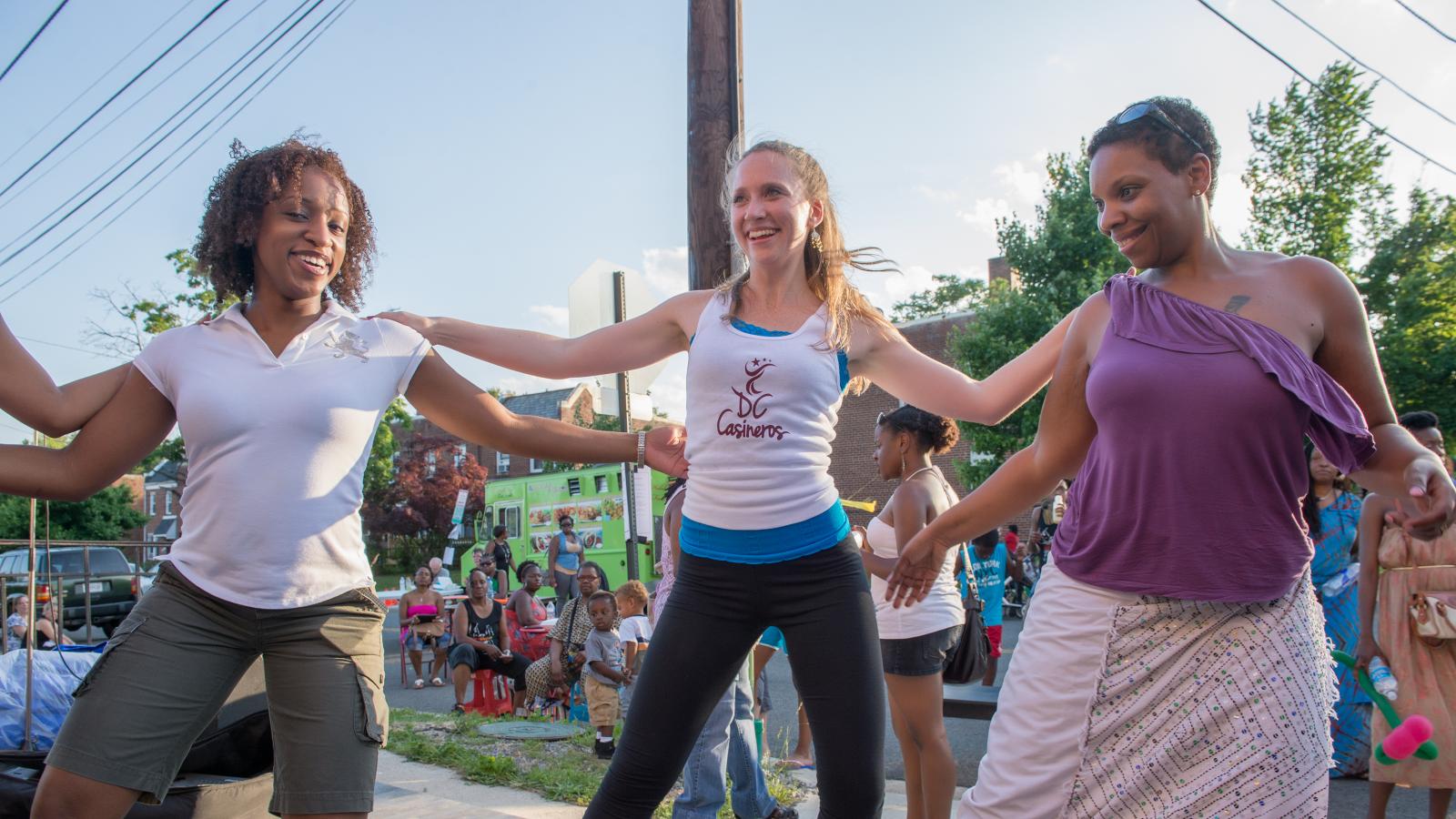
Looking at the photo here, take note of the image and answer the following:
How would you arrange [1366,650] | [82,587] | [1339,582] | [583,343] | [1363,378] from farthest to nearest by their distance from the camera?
[82,587], [1339,582], [1366,650], [583,343], [1363,378]

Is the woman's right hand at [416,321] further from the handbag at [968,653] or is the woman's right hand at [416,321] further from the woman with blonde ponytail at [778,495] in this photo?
the handbag at [968,653]

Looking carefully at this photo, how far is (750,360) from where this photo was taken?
2777 millimetres

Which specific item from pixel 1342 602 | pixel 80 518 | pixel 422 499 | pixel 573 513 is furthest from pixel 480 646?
pixel 80 518

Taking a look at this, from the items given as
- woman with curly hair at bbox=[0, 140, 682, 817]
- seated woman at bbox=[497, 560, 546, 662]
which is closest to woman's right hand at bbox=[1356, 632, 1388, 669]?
woman with curly hair at bbox=[0, 140, 682, 817]

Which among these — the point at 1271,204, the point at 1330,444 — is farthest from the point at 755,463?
the point at 1271,204

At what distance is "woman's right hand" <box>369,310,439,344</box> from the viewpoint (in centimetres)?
307

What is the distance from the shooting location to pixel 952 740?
777 cm

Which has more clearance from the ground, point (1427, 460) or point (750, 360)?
point (750, 360)

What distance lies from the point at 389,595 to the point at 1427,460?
22232 mm

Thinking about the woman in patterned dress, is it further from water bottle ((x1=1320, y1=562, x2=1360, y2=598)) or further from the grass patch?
the grass patch

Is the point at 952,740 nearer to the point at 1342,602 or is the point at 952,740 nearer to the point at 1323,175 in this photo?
the point at 1342,602

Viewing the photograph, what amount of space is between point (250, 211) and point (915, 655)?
3.03 meters

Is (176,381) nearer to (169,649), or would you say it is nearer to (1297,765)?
(169,649)

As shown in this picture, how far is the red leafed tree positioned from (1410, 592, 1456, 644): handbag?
42.2 meters
